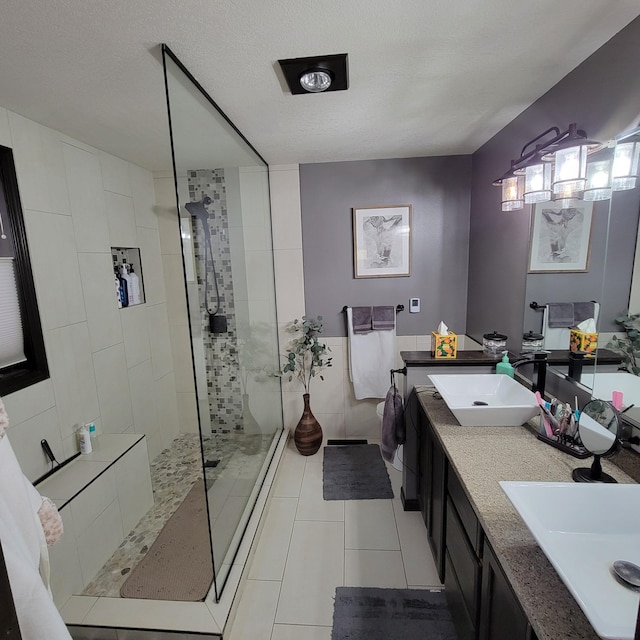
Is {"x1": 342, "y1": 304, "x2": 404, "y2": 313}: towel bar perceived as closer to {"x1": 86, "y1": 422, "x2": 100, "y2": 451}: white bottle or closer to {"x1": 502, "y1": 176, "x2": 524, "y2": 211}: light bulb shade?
{"x1": 502, "y1": 176, "x2": 524, "y2": 211}: light bulb shade

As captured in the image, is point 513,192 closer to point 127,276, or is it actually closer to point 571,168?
point 571,168

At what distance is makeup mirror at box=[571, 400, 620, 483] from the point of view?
1.12 m

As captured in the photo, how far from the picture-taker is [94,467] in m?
2.04

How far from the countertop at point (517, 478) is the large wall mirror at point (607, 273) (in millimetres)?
338

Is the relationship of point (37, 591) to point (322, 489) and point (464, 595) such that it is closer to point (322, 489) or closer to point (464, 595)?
point (464, 595)

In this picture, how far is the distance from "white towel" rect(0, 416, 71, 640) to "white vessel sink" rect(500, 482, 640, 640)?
43.2 inches

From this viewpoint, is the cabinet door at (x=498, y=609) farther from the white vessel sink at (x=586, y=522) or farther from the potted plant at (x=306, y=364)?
the potted plant at (x=306, y=364)

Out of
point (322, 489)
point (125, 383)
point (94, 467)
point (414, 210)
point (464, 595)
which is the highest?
point (414, 210)

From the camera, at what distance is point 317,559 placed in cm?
199

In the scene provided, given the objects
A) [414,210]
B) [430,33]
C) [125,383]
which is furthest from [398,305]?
[125,383]

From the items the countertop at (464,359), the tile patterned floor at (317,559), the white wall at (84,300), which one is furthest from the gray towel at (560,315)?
the white wall at (84,300)

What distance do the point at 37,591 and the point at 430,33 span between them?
196 centimetres

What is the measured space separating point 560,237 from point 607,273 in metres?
0.38

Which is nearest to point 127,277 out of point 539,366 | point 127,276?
point 127,276
